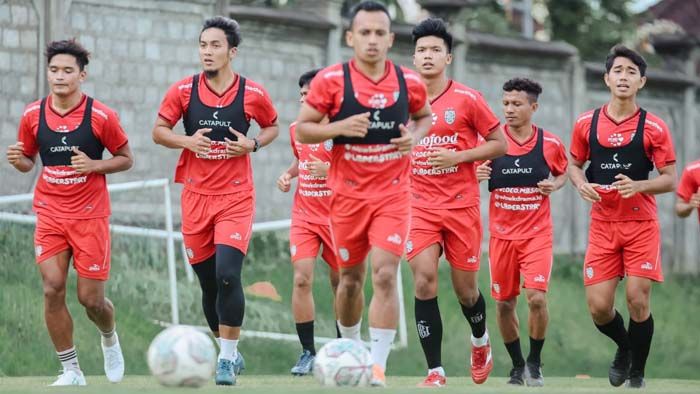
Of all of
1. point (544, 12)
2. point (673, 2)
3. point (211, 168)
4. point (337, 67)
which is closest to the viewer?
point (337, 67)

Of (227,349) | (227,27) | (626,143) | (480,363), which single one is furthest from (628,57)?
(227,349)

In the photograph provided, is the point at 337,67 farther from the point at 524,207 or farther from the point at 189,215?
the point at 524,207

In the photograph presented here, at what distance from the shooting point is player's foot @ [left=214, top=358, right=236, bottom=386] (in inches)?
441

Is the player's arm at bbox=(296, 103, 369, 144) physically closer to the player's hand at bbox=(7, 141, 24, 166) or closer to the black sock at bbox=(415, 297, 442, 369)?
the black sock at bbox=(415, 297, 442, 369)

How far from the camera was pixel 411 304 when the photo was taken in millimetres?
18234

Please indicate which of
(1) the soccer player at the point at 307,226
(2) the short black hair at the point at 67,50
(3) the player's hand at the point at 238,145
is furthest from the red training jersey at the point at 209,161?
(1) the soccer player at the point at 307,226

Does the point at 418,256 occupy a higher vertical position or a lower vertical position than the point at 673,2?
lower

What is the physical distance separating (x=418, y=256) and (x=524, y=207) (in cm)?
153

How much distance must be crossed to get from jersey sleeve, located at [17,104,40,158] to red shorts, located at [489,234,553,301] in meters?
3.90

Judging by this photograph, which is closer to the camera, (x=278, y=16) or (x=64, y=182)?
(x=64, y=182)

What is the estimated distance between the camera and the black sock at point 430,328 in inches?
462

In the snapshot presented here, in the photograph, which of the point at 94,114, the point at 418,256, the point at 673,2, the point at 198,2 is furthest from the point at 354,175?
the point at 673,2

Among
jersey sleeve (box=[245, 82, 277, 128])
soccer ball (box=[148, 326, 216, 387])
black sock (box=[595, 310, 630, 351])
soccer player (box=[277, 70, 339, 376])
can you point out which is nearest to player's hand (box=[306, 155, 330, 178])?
soccer player (box=[277, 70, 339, 376])

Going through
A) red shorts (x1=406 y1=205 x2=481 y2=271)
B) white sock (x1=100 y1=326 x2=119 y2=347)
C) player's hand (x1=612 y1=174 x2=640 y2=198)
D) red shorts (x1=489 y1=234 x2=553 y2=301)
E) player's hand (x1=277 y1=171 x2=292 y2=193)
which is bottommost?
white sock (x1=100 y1=326 x2=119 y2=347)
